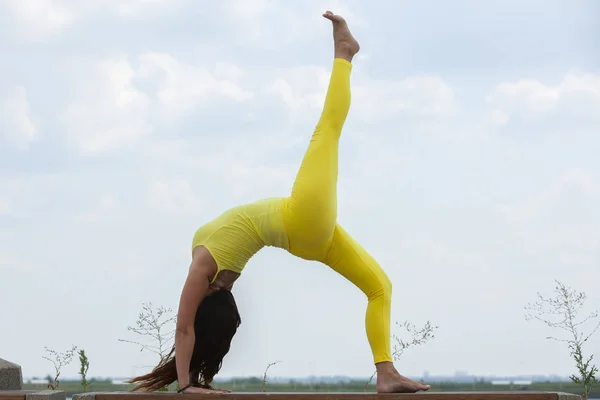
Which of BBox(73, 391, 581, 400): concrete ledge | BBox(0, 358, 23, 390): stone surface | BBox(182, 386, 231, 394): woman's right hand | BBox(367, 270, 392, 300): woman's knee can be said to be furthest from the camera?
BBox(0, 358, 23, 390): stone surface

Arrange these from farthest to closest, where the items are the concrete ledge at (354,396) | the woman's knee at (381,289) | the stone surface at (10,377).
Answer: the stone surface at (10,377)
the woman's knee at (381,289)
the concrete ledge at (354,396)

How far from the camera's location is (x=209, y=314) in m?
4.54

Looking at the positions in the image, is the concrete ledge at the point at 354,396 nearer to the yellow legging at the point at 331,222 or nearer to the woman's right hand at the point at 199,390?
the woman's right hand at the point at 199,390

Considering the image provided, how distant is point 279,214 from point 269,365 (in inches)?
92.4

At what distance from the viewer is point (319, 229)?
429 cm

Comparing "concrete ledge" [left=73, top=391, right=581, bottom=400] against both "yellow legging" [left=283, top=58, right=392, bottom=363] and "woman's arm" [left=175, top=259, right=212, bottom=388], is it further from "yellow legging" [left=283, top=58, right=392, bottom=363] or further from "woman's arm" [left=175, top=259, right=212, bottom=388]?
"yellow legging" [left=283, top=58, right=392, bottom=363]

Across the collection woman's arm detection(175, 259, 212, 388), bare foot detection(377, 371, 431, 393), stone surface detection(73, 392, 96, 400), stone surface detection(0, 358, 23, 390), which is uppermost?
woman's arm detection(175, 259, 212, 388)

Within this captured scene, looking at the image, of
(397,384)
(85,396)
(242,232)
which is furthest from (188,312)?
(397,384)

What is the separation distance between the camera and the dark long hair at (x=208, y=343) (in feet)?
14.9

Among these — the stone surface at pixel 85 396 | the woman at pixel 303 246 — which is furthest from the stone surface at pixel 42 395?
the woman at pixel 303 246

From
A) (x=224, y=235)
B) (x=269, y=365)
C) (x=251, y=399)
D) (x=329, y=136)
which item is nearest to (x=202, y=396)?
(x=251, y=399)

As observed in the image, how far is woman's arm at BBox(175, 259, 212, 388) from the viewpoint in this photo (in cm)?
431

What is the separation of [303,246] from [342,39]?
129 centimetres

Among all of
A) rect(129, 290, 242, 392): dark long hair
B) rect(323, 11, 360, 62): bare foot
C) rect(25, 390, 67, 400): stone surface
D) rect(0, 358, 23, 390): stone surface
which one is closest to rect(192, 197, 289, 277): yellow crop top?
rect(129, 290, 242, 392): dark long hair
